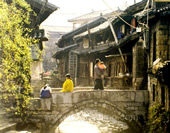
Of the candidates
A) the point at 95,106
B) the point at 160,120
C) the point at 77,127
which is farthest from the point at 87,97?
the point at 77,127

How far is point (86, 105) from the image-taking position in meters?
10.5

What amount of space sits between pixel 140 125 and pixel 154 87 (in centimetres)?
221

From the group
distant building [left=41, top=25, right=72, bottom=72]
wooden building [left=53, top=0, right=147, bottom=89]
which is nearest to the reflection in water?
wooden building [left=53, top=0, right=147, bottom=89]

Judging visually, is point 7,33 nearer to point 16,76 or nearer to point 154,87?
point 16,76

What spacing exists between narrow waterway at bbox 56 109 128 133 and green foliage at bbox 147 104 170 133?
14.9 ft

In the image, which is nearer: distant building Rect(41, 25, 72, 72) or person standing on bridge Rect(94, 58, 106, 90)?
person standing on bridge Rect(94, 58, 106, 90)

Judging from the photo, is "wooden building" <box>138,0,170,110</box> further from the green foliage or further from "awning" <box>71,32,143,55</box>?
"awning" <box>71,32,143,55</box>

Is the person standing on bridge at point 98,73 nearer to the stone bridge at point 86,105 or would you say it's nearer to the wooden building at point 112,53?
the stone bridge at point 86,105

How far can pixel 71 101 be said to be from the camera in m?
10.3

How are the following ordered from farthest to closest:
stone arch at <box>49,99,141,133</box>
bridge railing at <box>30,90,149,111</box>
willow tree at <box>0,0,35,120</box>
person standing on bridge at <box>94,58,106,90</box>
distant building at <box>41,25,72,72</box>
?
distant building at <box>41,25,72,72</box> → stone arch at <box>49,99,141,133</box> → bridge railing at <box>30,90,149,111</box> → person standing on bridge at <box>94,58,106,90</box> → willow tree at <box>0,0,35,120</box>

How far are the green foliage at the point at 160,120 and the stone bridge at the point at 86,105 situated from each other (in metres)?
1.36

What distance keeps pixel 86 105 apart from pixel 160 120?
3.61m

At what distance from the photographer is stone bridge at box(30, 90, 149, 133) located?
10.2 metres

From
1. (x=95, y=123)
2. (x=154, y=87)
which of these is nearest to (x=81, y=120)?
(x=95, y=123)
